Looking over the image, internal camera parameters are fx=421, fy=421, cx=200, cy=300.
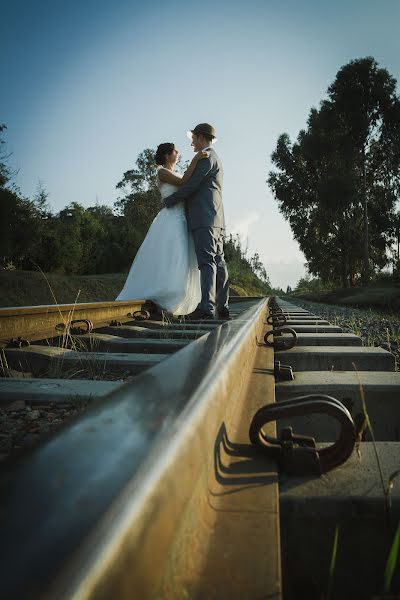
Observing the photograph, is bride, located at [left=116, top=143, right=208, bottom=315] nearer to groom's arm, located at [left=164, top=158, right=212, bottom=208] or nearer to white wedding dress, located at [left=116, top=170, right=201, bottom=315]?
white wedding dress, located at [left=116, top=170, right=201, bottom=315]

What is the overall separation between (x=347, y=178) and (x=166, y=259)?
22.8 metres

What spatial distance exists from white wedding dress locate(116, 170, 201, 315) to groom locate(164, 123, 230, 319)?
0.20 m

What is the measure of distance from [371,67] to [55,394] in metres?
29.1

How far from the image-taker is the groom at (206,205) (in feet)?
15.9

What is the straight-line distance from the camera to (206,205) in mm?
4965

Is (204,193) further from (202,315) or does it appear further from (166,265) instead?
(202,315)

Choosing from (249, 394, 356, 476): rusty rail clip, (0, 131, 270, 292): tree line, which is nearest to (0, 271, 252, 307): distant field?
(0, 131, 270, 292): tree line

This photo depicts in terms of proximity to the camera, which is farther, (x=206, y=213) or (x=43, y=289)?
(x=43, y=289)

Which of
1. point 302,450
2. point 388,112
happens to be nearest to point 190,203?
point 302,450

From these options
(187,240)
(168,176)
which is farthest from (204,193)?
(187,240)

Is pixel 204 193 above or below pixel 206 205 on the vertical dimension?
above

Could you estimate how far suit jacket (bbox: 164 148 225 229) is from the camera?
4848 millimetres

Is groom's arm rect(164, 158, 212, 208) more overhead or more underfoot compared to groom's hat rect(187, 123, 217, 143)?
more underfoot

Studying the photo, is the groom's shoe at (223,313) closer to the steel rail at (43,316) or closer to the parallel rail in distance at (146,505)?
the steel rail at (43,316)
